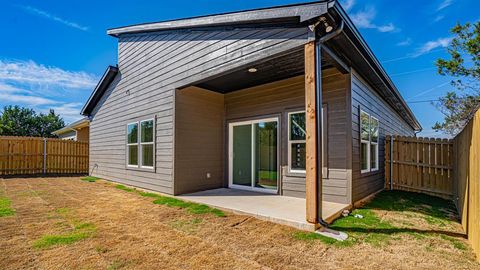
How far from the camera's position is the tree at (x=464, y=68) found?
9445mm

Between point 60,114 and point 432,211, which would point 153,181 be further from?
point 60,114

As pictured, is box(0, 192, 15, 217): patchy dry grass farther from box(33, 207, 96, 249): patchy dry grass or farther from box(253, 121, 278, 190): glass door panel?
box(253, 121, 278, 190): glass door panel

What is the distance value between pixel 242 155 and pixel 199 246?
4.09m

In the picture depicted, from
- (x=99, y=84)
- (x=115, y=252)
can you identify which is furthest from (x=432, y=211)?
(x=99, y=84)

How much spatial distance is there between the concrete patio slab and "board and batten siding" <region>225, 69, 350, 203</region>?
13.8 inches

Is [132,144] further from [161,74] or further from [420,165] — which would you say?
[420,165]

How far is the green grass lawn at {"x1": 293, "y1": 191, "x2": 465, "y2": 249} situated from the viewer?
3.38 meters

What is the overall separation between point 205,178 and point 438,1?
10395 millimetres

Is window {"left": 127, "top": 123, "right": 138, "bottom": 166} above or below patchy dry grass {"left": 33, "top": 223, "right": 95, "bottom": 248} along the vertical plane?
above

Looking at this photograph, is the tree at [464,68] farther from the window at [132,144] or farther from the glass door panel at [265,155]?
the window at [132,144]

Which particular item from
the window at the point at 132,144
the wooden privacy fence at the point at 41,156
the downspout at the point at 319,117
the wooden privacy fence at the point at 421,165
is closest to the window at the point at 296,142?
the downspout at the point at 319,117

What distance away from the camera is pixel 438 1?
9.19 m

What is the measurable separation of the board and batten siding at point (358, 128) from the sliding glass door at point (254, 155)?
1.80 meters

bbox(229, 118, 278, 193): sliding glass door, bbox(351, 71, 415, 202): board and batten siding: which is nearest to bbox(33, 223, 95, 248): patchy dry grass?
bbox(229, 118, 278, 193): sliding glass door
